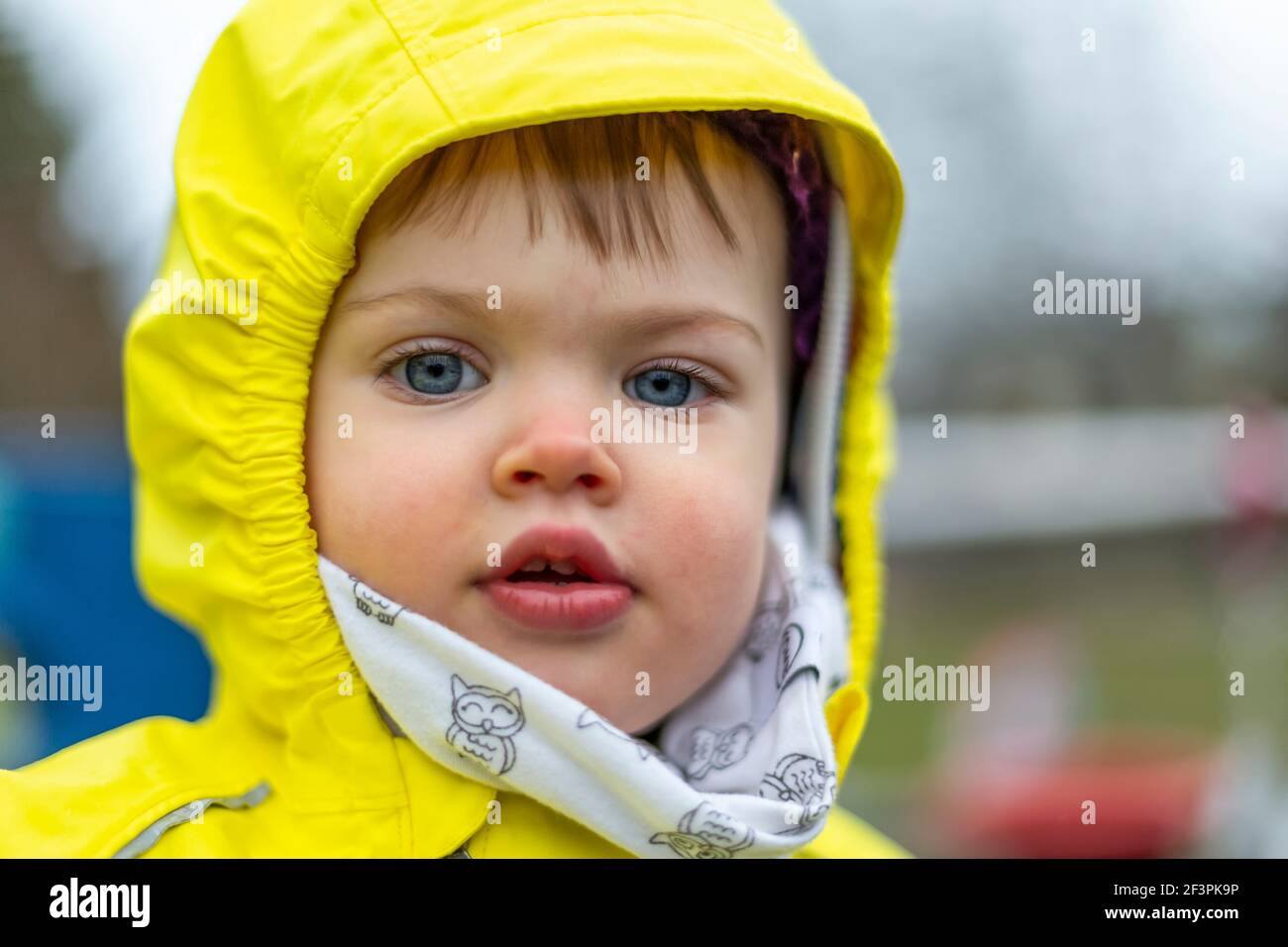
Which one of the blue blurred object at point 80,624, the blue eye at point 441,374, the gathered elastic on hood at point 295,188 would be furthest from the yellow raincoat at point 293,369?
the blue blurred object at point 80,624

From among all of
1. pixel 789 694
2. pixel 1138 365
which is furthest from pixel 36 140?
pixel 1138 365

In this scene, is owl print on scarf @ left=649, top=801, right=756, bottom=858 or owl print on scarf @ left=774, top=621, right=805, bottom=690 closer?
owl print on scarf @ left=649, top=801, right=756, bottom=858

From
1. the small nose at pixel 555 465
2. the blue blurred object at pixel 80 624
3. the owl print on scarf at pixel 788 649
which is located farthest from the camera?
the blue blurred object at pixel 80 624

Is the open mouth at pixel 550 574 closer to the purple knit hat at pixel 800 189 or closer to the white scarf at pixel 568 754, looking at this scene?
the white scarf at pixel 568 754

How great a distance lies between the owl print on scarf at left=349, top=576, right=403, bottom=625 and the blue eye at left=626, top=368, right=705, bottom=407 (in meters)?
0.32

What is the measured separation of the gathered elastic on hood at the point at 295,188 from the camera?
126 cm

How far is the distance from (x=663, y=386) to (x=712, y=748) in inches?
16.5

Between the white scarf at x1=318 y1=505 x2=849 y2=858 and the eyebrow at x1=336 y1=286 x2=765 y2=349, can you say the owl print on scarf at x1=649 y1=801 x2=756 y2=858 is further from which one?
the eyebrow at x1=336 y1=286 x2=765 y2=349

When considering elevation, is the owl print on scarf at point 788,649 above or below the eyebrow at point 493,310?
below

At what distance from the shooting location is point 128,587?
2408 millimetres

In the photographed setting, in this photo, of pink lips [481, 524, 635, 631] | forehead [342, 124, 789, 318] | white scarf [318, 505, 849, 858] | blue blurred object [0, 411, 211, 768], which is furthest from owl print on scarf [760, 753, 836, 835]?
blue blurred object [0, 411, 211, 768]

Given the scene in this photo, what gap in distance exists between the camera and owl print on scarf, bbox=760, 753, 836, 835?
1330mm

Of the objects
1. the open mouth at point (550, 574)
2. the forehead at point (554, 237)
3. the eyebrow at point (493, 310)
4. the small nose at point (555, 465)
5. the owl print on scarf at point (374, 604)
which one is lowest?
the owl print on scarf at point (374, 604)

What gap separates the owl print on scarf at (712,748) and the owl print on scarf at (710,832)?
13 centimetres
